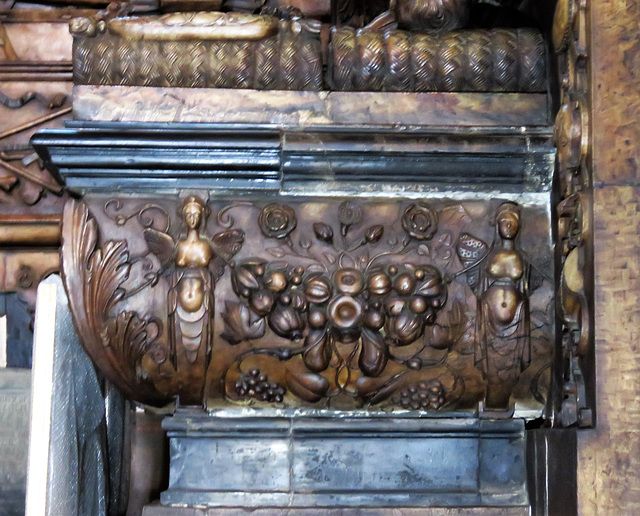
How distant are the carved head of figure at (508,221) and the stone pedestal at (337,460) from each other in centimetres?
49

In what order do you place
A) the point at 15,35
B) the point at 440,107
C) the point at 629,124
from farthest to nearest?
1. the point at 15,35
2. the point at 440,107
3. the point at 629,124

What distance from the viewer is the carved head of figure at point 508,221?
2045 millimetres

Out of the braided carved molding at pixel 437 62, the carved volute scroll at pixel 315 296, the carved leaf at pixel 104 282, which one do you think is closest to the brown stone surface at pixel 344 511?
the carved volute scroll at pixel 315 296

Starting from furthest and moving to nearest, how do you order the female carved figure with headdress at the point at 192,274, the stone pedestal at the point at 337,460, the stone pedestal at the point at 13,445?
the stone pedestal at the point at 13,445, the stone pedestal at the point at 337,460, the female carved figure with headdress at the point at 192,274

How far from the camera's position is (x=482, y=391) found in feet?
6.86

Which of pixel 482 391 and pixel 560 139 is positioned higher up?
pixel 560 139

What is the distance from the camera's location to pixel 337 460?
86.0 inches

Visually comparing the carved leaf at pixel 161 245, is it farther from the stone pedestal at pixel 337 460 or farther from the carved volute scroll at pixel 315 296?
the stone pedestal at pixel 337 460

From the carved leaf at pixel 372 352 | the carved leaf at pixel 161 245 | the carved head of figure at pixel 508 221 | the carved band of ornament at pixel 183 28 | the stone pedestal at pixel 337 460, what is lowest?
the stone pedestal at pixel 337 460

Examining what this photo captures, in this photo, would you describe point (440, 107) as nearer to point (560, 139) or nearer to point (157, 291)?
point (560, 139)

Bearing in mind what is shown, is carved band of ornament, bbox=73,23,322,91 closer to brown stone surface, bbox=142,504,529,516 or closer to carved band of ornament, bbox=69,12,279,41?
carved band of ornament, bbox=69,12,279,41

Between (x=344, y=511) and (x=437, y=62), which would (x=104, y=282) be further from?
(x=437, y=62)

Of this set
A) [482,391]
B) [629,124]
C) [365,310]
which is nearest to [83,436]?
[365,310]

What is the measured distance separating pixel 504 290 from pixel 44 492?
1.19 metres
